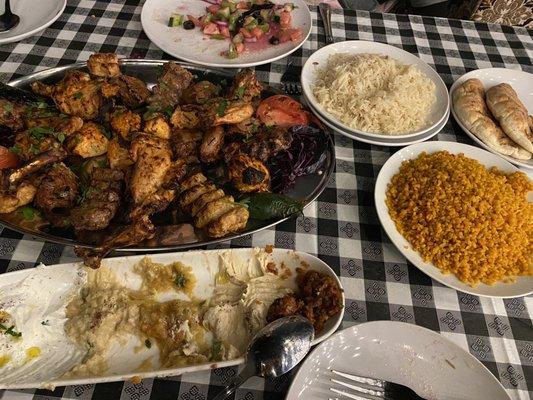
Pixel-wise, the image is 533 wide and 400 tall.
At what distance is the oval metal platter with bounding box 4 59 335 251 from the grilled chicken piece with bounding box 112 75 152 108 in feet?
0.79

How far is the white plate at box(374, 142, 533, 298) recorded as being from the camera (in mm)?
1893

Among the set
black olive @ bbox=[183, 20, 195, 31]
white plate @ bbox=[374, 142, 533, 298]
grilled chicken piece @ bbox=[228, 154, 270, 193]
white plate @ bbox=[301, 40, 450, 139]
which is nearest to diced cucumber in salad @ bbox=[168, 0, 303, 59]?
black olive @ bbox=[183, 20, 195, 31]

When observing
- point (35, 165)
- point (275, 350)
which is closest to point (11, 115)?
point (35, 165)

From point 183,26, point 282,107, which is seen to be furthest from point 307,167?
point 183,26

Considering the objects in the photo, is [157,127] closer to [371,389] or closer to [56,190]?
[56,190]

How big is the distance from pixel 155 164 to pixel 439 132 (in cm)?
194

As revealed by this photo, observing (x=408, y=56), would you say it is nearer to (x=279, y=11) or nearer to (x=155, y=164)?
(x=279, y=11)

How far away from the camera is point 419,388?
1598mm

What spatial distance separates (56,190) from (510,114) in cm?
265

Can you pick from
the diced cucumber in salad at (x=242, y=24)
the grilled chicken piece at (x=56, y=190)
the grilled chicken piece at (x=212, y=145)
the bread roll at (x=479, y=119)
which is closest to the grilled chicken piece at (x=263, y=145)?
the grilled chicken piece at (x=212, y=145)

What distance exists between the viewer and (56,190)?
1.91 m

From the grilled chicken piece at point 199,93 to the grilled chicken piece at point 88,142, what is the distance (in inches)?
21.5

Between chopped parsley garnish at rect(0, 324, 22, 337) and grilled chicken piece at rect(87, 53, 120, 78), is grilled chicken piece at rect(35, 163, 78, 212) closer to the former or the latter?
chopped parsley garnish at rect(0, 324, 22, 337)

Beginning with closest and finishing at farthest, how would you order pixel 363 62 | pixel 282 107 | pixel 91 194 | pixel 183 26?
pixel 91 194 < pixel 282 107 < pixel 363 62 < pixel 183 26
